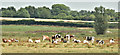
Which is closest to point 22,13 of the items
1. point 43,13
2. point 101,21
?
point 43,13

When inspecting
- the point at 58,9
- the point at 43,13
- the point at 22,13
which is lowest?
the point at 58,9

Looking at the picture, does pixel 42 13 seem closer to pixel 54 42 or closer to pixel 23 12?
pixel 23 12

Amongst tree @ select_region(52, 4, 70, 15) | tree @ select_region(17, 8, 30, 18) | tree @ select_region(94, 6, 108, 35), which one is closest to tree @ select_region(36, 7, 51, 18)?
tree @ select_region(17, 8, 30, 18)

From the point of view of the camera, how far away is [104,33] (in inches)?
1788

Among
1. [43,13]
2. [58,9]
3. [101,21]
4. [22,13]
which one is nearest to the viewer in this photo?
[101,21]

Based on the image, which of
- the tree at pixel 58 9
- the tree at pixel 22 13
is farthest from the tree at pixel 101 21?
the tree at pixel 58 9

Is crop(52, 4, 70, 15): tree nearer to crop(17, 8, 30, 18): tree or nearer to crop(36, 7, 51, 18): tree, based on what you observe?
crop(36, 7, 51, 18): tree

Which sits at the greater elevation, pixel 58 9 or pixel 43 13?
pixel 43 13

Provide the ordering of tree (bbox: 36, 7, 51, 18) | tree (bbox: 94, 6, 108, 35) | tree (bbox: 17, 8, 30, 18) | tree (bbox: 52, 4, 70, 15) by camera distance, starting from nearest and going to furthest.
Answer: tree (bbox: 94, 6, 108, 35) → tree (bbox: 17, 8, 30, 18) → tree (bbox: 36, 7, 51, 18) → tree (bbox: 52, 4, 70, 15)

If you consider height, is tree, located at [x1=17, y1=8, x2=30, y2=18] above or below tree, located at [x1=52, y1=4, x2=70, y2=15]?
above

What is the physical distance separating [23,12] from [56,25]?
36.9ft

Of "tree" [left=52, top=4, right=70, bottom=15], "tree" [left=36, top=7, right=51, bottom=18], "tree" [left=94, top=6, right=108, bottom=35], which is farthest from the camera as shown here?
"tree" [left=52, top=4, right=70, bottom=15]

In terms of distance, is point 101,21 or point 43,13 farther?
point 43,13

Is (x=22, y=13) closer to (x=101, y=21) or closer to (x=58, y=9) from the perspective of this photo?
(x=58, y=9)
